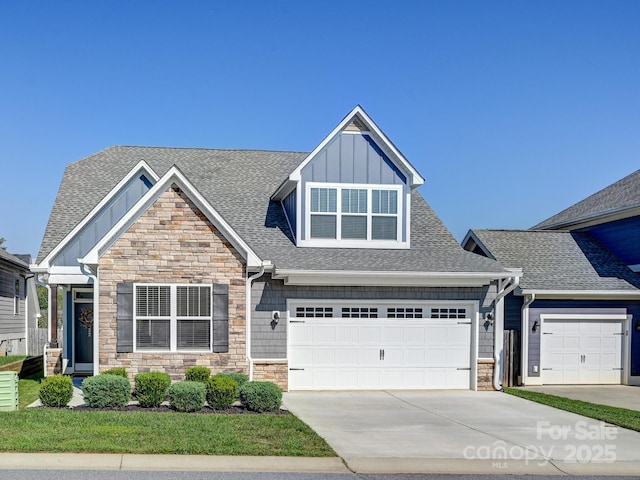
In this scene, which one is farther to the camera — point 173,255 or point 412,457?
point 173,255

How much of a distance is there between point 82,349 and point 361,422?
398 inches

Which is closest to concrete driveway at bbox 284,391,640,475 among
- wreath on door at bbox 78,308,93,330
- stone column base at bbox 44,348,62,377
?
stone column base at bbox 44,348,62,377

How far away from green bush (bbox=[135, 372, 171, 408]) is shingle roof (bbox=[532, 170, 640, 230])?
14.5 m

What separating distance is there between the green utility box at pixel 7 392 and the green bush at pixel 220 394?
352 centimetres

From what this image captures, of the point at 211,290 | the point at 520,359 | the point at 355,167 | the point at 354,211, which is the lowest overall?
the point at 520,359

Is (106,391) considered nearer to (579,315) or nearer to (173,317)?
(173,317)

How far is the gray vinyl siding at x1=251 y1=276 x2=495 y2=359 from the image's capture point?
52.6ft

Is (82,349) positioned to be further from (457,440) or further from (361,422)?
(457,440)

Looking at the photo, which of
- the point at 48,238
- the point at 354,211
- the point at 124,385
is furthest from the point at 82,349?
the point at 354,211

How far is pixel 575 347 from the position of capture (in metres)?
19.3

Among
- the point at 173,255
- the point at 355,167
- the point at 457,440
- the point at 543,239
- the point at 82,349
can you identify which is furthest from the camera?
the point at 543,239

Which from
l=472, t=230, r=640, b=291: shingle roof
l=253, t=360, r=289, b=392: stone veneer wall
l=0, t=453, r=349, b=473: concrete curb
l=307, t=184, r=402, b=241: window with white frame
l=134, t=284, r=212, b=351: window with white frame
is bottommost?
l=253, t=360, r=289, b=392: stone veneer wall

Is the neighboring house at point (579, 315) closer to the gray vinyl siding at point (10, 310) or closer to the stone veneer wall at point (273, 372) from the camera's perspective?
the stone veneer wall at point (273, 372)

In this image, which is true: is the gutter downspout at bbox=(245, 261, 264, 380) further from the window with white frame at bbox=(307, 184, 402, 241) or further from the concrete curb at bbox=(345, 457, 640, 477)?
the concrete curb at bbox=(345, 457, 640, 477)
